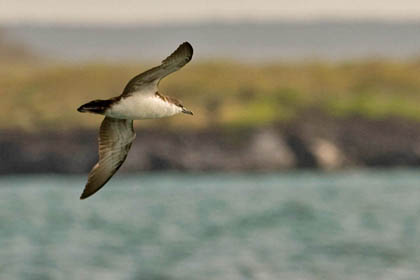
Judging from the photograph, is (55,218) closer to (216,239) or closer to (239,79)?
(216,239)

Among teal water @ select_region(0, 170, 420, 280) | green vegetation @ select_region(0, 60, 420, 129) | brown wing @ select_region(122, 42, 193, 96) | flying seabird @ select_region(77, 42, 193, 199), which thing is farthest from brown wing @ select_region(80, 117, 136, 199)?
green vegetation @ select_region(0, 60, 420, 129)

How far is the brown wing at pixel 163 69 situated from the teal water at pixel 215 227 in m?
29.9

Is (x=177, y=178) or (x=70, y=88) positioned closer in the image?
(x=177, y=178)

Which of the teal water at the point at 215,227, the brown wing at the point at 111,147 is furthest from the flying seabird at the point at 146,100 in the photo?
the teal water at the point at 215,227

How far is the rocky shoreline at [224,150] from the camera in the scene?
394ft

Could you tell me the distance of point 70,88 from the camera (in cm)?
15150

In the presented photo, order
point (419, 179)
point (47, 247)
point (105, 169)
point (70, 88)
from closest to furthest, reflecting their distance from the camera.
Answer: point (105, 169), point (47, 247), point (419, 179), point (70, 88)

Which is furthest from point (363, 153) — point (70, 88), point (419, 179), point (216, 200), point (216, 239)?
point (216, 239)

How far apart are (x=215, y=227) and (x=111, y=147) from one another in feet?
188

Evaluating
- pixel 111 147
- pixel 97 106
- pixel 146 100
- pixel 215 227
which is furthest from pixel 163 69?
pixel 215 227

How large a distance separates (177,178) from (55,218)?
1545 inches

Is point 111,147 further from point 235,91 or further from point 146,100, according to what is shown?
point 235,91

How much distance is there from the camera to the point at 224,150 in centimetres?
12219

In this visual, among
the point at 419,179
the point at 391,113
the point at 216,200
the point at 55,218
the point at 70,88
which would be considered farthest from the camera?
the point at 70,88
